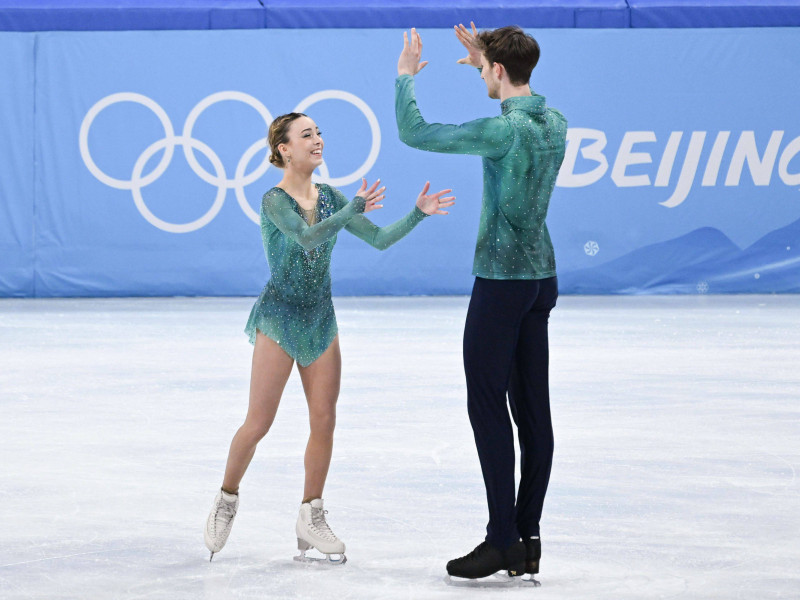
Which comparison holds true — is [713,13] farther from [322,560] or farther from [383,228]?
[322,560]

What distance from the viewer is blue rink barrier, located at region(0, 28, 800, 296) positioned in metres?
13.5

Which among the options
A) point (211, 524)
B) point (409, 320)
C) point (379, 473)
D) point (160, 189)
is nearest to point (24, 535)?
point (211, 524)

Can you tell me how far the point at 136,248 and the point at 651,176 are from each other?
5458 mm

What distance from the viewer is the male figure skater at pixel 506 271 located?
→ 11.6ft

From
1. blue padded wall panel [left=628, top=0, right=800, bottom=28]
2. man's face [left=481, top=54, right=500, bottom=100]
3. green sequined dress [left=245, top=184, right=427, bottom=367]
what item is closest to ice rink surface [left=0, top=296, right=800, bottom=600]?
green sequined dress [left=245, top=184, right=427, bottom=367]

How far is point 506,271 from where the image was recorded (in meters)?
3.55

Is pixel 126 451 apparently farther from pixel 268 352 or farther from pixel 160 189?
pixel 160 189

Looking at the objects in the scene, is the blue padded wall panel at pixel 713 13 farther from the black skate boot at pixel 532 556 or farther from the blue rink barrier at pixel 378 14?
the black skate boot at pixel 532 556

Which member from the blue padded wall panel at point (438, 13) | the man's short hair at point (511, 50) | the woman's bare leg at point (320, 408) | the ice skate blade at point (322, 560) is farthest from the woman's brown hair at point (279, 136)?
the blue padded wall panel at point (438, 13)

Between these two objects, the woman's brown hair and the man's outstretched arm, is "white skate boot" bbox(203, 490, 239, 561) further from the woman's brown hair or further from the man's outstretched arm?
the man's outstretched arm

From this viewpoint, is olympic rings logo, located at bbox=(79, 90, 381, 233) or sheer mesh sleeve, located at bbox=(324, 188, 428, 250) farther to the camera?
olympic rings logo, located at bbox=(79, 90, 381, 233)

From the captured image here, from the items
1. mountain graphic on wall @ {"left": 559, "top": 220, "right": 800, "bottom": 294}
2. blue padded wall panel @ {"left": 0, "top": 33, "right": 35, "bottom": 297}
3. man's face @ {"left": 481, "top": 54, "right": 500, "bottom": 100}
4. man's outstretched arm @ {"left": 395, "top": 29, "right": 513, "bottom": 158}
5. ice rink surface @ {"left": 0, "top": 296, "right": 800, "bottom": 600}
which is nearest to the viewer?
man's outstretched arm @ {"left": 395, "top": 29, "right": 513, "bottom": 158}

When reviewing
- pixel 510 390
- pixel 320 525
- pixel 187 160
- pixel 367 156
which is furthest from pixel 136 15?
pixel 510 390

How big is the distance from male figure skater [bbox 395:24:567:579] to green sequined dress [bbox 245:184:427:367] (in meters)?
0.33
